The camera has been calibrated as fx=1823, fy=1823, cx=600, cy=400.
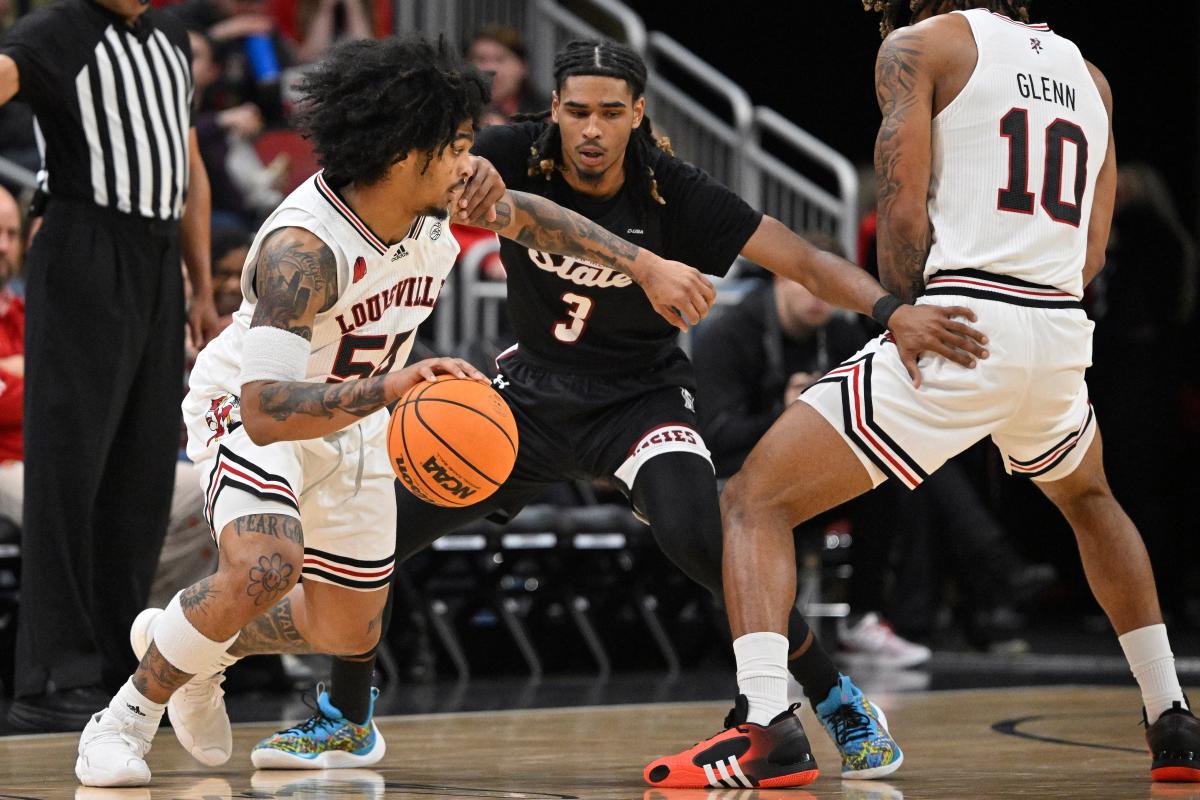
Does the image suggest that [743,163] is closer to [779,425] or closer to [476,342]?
[476,342]

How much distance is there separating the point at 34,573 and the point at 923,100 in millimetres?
3153

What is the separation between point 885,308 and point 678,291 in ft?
1.64

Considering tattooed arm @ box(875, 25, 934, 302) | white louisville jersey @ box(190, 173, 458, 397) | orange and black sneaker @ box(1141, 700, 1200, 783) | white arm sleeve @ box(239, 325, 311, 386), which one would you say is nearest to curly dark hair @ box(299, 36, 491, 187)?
white louisville jersey @ box(190, 173, 458, 397)

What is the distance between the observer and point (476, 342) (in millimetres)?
8109

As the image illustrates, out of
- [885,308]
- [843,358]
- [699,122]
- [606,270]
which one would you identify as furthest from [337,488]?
[699,122]

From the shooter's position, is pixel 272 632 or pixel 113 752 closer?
pixel 113 752

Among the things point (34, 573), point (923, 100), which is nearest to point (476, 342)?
point (34, 573)

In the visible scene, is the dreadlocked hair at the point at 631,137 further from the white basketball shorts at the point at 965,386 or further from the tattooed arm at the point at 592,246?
the white basketball shorts at the point at 965,386

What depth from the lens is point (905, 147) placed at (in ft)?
14.1

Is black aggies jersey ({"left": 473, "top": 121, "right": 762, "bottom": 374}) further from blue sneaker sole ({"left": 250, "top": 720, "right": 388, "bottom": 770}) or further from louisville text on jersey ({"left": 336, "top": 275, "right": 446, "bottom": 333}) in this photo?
blue sneaker sole ({"left": 250, "top": 720, "right": 388, "bottom": 770})

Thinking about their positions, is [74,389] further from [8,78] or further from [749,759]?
[749,759]

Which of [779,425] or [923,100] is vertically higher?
[923,100]

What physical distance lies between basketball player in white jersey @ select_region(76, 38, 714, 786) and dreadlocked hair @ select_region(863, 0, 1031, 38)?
0.90 m

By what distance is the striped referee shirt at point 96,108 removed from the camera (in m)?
5.71
